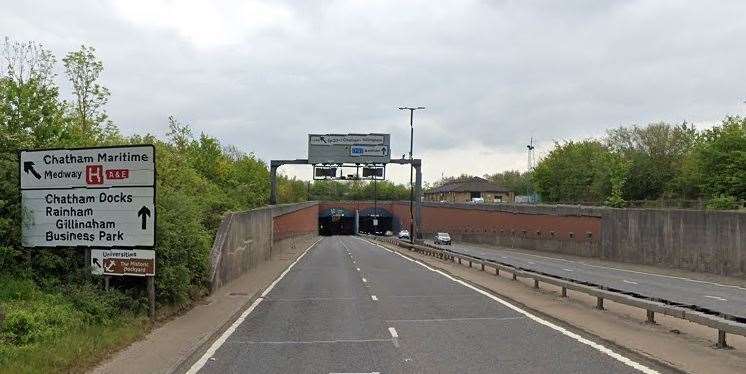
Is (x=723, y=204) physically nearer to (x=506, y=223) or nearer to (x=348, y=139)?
(x=348, y=139)

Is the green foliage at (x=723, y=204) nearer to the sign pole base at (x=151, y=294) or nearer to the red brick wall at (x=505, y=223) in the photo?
the red brick wall at (x=505, y=223)

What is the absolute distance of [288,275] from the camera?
3597 cm

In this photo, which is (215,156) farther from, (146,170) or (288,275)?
(146,170)

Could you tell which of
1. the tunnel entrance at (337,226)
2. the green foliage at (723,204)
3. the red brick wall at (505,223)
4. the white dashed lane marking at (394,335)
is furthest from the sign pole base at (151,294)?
the tunnel entrance at (337,226)

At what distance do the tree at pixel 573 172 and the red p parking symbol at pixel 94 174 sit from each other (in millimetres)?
82213

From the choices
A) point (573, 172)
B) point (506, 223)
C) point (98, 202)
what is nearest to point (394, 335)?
point (98, 202)

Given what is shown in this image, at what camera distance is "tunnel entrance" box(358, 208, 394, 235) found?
15698 cm

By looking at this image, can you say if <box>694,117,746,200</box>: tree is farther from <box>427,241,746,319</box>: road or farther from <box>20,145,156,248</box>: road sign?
<box>20,145,156,248</box>: road sign

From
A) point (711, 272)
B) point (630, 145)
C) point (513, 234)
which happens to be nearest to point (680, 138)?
point (630, 145)

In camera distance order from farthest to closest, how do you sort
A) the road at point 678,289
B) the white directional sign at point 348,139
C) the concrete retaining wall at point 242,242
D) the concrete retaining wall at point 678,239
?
the white directional sign at point 348,139
the concrete retaining wall at point 678,239
the concrete retaining wall at point 242,242
the road at point 678,289

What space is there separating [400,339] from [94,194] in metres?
7.26

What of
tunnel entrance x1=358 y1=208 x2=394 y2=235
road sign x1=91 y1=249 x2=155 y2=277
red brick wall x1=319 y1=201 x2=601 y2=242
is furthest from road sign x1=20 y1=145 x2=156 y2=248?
tunnel entrance x1=358 y1=208 x2=394 y2=235

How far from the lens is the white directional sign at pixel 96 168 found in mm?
15984

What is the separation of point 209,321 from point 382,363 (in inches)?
255
